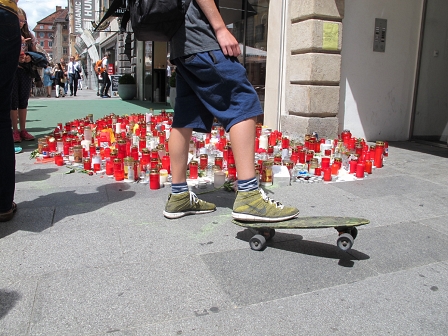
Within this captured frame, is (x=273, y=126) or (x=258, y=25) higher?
(x=258, y=25)

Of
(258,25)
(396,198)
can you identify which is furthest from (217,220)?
(258,25)

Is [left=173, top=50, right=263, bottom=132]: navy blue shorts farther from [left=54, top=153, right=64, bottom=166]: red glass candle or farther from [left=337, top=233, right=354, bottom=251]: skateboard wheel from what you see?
[left=54, top=153, right=64, bottom=166]: red glass candle

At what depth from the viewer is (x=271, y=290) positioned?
210cm

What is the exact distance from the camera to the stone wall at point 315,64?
235 inches

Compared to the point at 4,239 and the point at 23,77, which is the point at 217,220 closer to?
the point at 4,239

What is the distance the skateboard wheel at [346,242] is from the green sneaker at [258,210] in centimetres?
33

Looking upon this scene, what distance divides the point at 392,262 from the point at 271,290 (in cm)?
82

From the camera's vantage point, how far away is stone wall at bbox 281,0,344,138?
5977 mm

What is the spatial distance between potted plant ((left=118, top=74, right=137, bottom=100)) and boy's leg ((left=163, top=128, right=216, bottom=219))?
52.1 ft

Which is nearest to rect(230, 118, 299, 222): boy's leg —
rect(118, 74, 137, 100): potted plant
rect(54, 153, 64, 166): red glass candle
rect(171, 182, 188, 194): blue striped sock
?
rect(171, 182, 188, 194): blue striped sock

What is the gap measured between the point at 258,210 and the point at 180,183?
755 millimetres

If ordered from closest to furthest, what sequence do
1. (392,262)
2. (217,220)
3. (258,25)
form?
(392,262)
(217,220)
(258,25)

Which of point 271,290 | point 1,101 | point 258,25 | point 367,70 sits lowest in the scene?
point 271,290

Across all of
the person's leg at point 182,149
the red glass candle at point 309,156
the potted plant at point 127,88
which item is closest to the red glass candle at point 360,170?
the red glass candle at point 309,156
